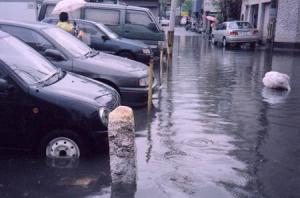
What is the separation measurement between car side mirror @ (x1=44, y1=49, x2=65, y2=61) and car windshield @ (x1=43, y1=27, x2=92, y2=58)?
35 cm

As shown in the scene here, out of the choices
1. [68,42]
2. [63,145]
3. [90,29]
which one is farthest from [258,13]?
[63,145]

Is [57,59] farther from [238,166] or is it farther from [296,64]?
[296,64]

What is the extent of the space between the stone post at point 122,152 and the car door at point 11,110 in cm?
131

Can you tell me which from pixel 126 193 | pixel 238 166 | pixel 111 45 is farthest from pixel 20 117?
pixel 111 45

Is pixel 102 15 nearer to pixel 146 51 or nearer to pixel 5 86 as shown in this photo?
pixel 146 51

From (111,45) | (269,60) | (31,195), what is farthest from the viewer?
(269,60)

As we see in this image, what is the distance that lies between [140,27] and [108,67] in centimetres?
824

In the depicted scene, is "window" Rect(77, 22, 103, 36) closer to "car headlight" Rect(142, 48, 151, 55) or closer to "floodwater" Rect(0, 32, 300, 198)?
"car headlight" Rect(142, 48, 151, 55)

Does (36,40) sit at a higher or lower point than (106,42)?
higher

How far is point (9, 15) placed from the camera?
22.5 m

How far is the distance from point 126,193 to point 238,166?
67.6 inches

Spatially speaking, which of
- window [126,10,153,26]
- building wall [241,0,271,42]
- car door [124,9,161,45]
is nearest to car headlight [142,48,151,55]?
car door [124,9,161,45]

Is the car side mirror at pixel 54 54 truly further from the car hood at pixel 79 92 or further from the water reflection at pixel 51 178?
the water reflection at pixel 51 178

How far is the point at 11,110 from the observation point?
20.5 ft
